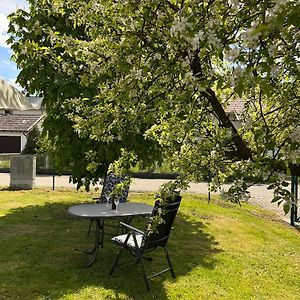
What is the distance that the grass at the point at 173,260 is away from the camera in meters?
4.96

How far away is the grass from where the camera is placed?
4965 mm

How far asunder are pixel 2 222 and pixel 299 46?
7.69 metres

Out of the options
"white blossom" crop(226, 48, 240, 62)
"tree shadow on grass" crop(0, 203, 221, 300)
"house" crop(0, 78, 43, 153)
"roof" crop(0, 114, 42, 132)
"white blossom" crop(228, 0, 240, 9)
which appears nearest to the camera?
"white blossom" crop(226, 48, 240, 62)

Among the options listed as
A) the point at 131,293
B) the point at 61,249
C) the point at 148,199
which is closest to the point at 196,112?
the point at 131,293

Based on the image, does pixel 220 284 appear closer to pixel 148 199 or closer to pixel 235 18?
pixel 235 18

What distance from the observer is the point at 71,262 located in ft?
19.2

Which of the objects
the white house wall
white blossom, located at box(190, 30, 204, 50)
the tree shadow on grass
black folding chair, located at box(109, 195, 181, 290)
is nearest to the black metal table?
the tree shadow on grass

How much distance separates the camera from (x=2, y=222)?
8.59 meters

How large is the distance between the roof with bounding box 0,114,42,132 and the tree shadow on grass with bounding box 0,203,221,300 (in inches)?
1001

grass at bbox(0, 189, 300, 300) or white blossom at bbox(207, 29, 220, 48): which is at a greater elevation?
white blossom at bbox(207, 29, 220, 48)

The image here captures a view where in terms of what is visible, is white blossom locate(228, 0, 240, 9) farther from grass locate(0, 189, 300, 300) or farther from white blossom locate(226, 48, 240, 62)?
grass locate(0, 189, 300, 300)

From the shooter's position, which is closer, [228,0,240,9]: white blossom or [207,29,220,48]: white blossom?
[207,29,220,48]: white blossom

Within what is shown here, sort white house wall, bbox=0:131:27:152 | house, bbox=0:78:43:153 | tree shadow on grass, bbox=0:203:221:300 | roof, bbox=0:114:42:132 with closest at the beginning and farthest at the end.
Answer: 1. tree shadow on grass, bbox=0:203:221:300
2. white house wall, bbox=0:131:27:152
3. house, bbox=0:78:43:153
4. roof, bbox=0:114:42:132

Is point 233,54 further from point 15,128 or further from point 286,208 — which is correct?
point 15,128
